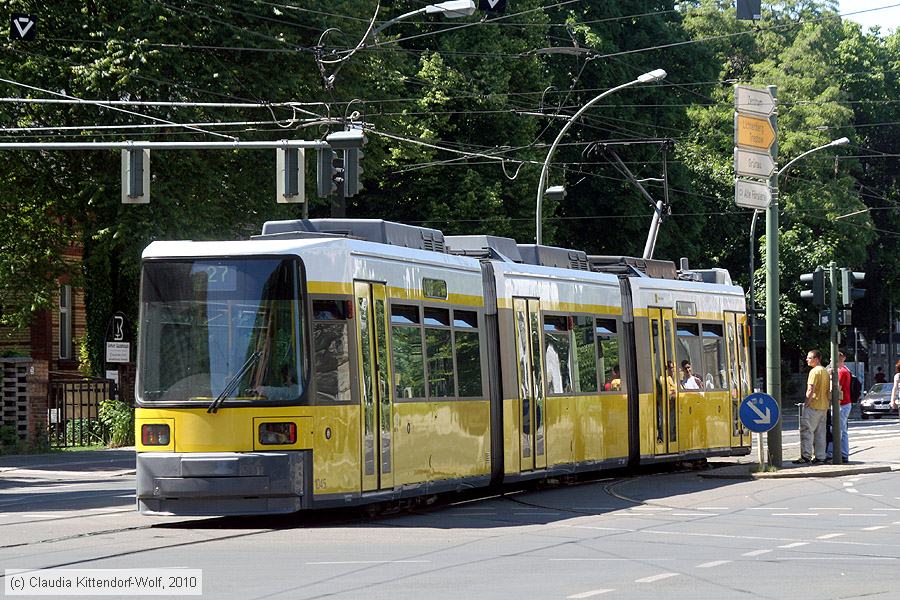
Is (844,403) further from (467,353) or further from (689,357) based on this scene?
(467,353)

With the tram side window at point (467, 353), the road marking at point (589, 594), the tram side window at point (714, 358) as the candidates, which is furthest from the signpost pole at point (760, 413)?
the road marking at point (589, 594)

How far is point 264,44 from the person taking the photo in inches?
1444

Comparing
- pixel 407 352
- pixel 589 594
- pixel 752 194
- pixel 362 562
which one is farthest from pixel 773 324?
pixel 589 594

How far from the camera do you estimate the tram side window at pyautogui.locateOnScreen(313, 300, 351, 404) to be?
16594 millimetres

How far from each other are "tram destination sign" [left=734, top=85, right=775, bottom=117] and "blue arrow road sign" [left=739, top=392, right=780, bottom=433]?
4.20 meters

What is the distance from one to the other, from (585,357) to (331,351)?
696 cm

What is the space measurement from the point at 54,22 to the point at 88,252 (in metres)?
5.66

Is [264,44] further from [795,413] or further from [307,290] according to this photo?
[795,413]

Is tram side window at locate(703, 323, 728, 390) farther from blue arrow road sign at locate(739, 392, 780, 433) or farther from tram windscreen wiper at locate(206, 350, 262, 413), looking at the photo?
tram windscreen wiper at locate(206, 350, 262, 413)

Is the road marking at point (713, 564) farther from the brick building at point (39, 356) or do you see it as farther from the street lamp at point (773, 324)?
the brick building at point (39, 356)

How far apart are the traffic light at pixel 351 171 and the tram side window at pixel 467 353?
21.8 ft

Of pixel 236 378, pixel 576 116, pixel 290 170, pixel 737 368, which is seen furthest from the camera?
pixel 576 116

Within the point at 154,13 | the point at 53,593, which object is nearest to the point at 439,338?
the point at 53,593

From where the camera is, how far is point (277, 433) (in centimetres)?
1625
